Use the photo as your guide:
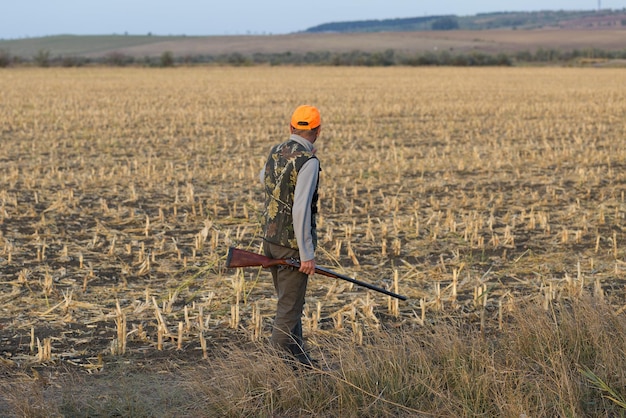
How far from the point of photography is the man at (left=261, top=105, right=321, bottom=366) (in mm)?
5035

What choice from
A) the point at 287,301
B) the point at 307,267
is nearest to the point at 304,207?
the point at 307,267

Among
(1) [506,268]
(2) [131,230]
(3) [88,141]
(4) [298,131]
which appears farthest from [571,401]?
(3) [88,141]

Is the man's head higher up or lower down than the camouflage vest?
higher up

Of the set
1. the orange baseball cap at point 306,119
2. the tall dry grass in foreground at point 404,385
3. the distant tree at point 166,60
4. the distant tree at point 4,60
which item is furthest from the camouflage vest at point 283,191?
the distant tree at point 166,60

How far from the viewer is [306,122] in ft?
16.9

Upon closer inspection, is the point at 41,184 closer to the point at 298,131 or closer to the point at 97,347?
the point at 97,347

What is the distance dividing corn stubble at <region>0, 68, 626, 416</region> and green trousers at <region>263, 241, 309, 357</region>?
5.6 inches

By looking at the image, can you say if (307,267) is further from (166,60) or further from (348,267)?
(166,60)

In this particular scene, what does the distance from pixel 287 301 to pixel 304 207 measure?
68 centimetres

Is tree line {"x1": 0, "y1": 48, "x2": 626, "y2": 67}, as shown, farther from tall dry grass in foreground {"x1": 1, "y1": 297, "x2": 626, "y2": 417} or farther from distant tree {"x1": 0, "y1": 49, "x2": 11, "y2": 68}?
tall dry grass in foreground {"x1": 1, "y1": 297, "x2": 626, "y2": 417}

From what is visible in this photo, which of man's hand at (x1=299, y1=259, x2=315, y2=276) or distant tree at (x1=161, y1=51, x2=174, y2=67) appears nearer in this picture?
man's hand at (x1=299, y1=259, x2=315, y2=276)

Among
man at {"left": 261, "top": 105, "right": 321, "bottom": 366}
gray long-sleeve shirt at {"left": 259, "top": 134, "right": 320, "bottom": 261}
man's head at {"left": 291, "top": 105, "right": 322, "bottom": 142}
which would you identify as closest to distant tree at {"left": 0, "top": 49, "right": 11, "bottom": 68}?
man at {"left": 261, "top": 105, "right": 321, "bottom": 366}

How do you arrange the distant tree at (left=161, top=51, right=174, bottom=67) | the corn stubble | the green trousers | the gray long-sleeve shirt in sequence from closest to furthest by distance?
the corn stubble, the gray long-sleeve shirt, the green trousers, the distant tree at (left=161, top=51, right=174, bottom=67)

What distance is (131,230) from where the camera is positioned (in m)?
9.83
